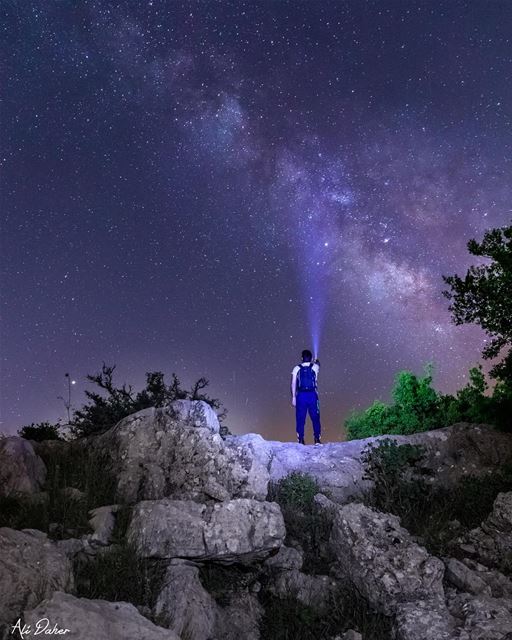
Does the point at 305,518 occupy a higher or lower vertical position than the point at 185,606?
higher

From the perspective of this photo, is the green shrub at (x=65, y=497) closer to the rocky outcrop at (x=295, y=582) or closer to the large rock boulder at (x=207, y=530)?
the large rock boulder at (x=207, y=530)

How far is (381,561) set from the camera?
7.18 m

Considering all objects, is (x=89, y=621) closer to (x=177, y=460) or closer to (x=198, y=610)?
(x=198, y=610)

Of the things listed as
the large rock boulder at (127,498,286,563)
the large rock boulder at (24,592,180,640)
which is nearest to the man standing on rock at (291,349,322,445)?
the large rock boulder at (127,498,286,563)

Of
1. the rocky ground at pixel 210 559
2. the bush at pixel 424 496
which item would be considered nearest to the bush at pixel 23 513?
the rocky ground at pixel 210 559

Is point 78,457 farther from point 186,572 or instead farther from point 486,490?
point 486,490

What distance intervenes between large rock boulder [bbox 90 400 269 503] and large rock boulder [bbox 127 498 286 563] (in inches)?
45.6

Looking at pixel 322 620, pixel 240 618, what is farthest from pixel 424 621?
pixel 240 618

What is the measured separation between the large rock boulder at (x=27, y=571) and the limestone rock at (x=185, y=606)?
3.95 feet

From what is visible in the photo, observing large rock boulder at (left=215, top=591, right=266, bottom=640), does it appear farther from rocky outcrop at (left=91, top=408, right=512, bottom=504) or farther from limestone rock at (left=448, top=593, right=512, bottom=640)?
limestone rock at (left=448, top=593, right=512, bottom=640)

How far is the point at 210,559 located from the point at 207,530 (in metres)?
0.40

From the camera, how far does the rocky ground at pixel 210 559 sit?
5.49 meters

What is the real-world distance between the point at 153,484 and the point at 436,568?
4.82m

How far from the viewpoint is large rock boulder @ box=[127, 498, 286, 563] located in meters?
6.90
